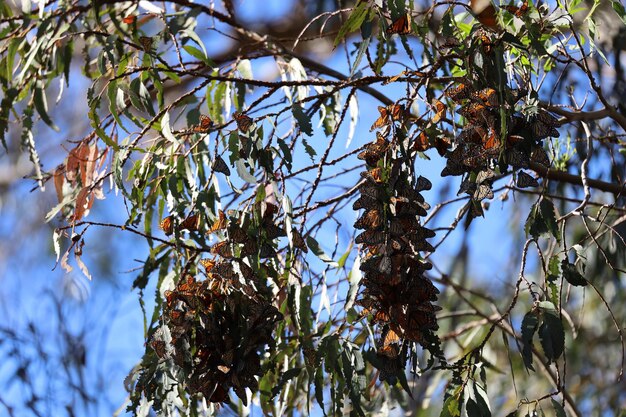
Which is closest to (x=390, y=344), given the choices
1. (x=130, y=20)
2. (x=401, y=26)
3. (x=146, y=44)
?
(x=401, y=26)

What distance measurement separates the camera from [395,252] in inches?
52.1

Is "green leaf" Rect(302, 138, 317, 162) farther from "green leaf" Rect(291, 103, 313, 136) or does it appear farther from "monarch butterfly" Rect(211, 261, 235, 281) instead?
"monarch butterfly" Rect(211, 261, 235, 281)

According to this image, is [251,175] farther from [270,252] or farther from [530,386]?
[530,386]

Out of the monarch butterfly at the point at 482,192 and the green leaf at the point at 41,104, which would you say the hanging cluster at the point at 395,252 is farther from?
the green leaf at the point at 41,104

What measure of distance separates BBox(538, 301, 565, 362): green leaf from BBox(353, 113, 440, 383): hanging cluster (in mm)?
172

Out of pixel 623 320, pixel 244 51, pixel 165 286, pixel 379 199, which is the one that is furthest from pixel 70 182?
pixel 623 320

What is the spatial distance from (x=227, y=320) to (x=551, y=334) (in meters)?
0.45

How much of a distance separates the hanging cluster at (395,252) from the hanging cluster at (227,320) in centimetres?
16

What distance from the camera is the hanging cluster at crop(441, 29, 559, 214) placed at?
1.31 meters

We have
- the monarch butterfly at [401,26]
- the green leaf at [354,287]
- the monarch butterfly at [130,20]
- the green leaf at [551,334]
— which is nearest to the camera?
the green leaf at [551,334]

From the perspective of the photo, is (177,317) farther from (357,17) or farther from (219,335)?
(357,17)

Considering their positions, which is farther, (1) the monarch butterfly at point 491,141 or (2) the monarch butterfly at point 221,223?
(2) the monarch butterfly at point 221,223

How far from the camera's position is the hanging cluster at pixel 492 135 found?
1310 millimetres

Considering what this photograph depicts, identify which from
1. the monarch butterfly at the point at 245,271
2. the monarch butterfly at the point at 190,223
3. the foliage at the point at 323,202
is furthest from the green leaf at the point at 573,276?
the monarch butterfly at the point at 190,223
